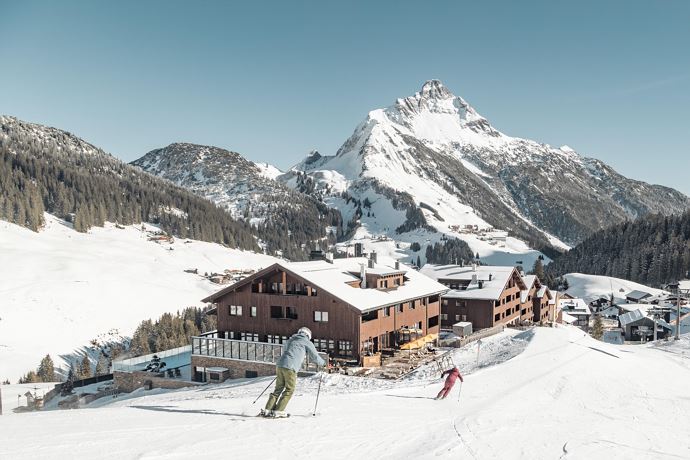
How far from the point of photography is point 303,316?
43500 millimetres

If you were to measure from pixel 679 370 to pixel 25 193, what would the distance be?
189700mm

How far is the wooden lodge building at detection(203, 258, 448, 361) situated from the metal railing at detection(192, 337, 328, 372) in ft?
12.6

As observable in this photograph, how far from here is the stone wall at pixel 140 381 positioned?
41.2 metres

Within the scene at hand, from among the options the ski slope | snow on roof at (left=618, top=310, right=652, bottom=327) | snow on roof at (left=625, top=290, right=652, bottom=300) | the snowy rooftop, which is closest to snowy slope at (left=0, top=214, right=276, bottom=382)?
the snowy rooftop

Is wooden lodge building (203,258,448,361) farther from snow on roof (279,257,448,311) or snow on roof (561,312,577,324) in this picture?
snow on roof (561,312,577,324)

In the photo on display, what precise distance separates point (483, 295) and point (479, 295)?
0.46 m

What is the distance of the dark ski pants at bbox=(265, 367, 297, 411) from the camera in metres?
13.1

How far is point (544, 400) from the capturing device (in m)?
18.0

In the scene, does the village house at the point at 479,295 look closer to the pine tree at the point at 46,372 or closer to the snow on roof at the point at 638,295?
the pine tree at the point at 46,372

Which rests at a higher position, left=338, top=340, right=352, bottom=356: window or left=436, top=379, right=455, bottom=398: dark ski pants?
left=436, top=379, right=455, bottom=398: dark ski pants

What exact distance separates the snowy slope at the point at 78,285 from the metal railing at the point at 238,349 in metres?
47.4

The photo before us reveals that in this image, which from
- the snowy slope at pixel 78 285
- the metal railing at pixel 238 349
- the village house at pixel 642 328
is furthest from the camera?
the snowy slope at pixel 78 285

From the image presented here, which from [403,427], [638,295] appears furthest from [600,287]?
[403,427]

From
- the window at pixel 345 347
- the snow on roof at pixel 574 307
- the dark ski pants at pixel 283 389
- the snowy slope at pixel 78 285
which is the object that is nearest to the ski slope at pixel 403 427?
the dark ski pants at pixel 283 389
